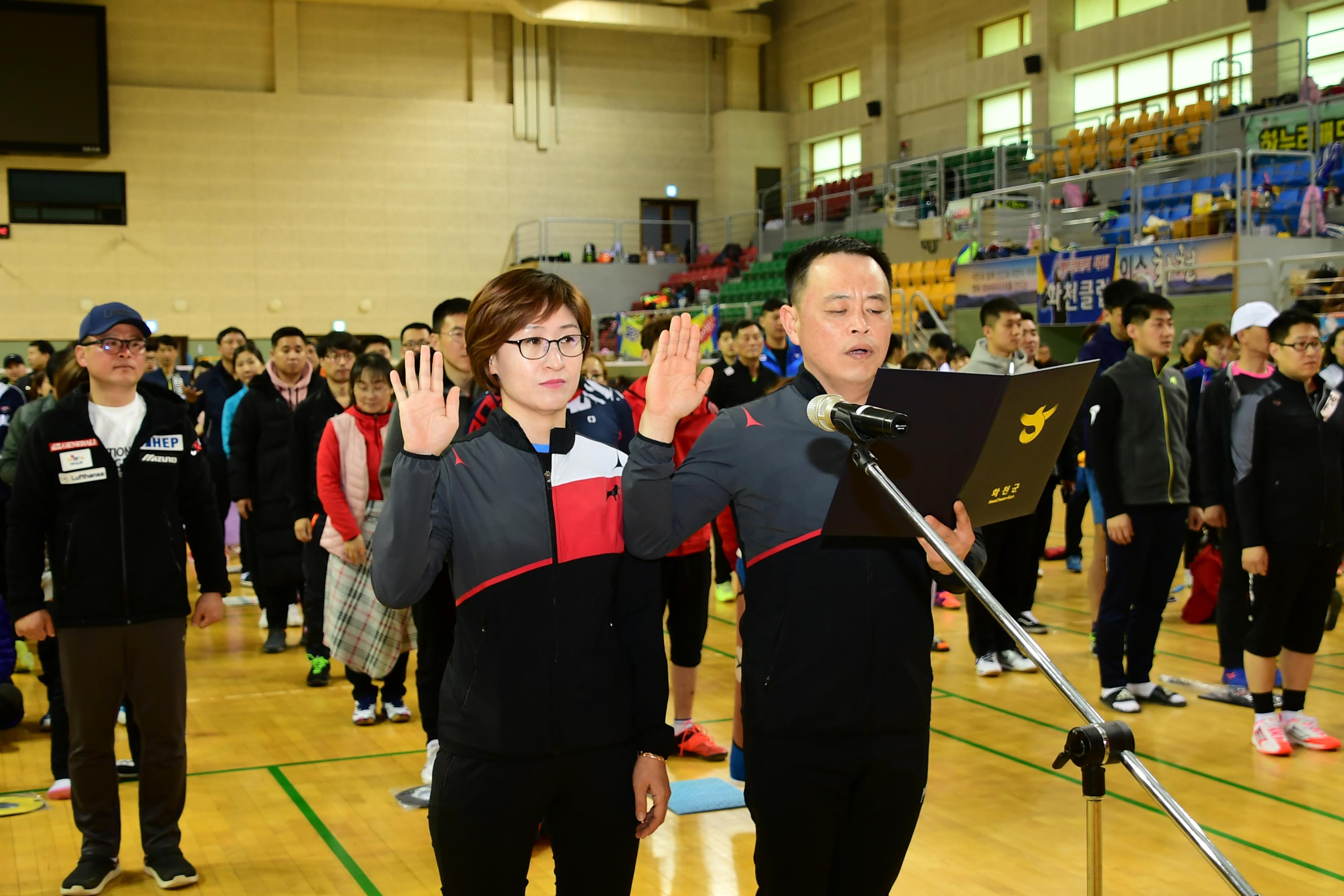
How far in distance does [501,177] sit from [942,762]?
1944 centimetres

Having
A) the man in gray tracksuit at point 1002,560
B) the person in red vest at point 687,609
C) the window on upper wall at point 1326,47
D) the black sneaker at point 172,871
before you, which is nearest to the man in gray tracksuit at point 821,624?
the black sneaker at point 172,871

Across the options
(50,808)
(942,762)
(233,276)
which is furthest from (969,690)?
(233,276)

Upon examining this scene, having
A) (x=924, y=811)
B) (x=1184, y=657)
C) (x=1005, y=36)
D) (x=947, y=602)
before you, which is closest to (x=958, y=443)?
(x=924, y=811)

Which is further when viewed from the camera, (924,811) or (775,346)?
(775,346)

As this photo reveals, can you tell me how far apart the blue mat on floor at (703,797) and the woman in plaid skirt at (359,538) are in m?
1.37

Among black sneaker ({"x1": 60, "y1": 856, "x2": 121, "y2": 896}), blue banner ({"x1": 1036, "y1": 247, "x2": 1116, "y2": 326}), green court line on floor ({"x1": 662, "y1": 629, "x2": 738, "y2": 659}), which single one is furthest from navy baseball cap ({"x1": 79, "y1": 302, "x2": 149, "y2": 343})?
blue banner ({"x1": 1036, "y1": 247, "x2": 1116, "y2": 326})

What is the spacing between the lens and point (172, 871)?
11.7 ft

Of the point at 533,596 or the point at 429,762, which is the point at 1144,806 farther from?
the point at 533,596

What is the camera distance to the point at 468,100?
73.4ft

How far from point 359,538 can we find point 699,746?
5.28 ft

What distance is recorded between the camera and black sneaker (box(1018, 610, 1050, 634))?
6.45 metres

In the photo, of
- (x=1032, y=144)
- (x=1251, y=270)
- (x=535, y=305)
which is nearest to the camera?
(x=535, y=305)

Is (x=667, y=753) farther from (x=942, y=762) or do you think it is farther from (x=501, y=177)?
(x=501, y=177)

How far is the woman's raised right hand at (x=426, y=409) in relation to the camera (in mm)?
1993
